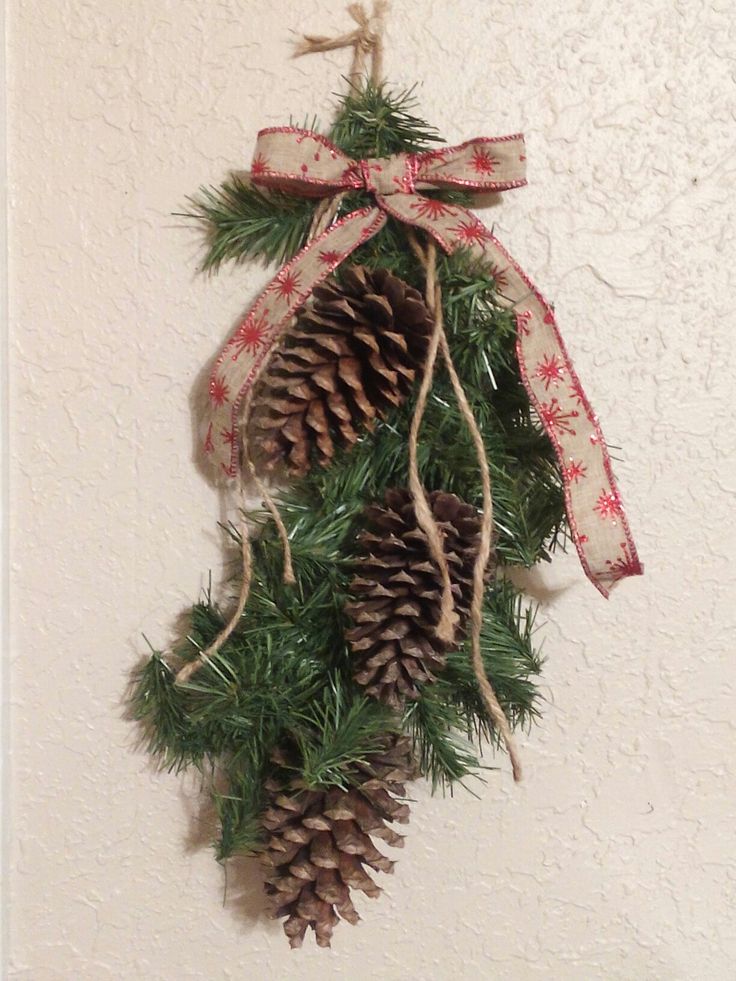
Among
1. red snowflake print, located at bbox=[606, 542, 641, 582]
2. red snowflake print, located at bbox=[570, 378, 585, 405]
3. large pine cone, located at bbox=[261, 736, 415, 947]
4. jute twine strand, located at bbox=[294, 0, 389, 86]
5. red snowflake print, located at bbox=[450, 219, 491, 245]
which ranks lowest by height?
large pine cone, located at bbox=[261, 736, 415, 947]

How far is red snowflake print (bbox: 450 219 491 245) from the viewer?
0.48m

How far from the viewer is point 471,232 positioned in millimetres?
484

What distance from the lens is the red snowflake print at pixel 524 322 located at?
486 millimetres

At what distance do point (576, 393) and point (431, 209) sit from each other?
14 cm

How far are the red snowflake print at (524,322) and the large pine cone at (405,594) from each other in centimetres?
11

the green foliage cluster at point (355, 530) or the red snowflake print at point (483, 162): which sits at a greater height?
the red snowflake print at point (483, 162)

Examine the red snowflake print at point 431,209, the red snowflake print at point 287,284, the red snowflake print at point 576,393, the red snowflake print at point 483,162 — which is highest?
the red snowflake print at point 483,162

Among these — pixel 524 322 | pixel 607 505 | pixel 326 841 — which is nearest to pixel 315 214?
pixel 524 322

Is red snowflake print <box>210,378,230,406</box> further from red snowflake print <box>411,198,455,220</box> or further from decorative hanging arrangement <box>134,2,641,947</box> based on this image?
red snowflake print <box>411,198,455,220</box>

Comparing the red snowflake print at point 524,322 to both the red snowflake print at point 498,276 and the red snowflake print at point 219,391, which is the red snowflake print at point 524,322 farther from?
the red snowflake print at point 219,391

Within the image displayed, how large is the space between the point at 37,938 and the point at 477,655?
1.25 ft

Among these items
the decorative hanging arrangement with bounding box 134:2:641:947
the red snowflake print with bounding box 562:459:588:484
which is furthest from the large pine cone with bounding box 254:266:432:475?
the red snowflake print with bounding box 562:459:588:484

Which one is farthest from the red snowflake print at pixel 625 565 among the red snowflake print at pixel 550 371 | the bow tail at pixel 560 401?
the red snowflake print at pixel 550 371

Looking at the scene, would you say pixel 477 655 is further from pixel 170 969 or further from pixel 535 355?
pixel 170 969
